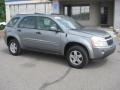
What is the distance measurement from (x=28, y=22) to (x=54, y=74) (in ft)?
9.56

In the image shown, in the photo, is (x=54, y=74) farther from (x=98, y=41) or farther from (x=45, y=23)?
(x=45, y=23)

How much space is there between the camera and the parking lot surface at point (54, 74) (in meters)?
5.38

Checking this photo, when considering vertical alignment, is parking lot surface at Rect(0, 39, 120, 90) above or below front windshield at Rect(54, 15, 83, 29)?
below

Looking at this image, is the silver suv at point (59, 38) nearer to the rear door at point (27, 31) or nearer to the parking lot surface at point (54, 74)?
the rear door at point (27, 31)

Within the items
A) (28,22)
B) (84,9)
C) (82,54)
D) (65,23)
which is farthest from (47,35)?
(84,9)

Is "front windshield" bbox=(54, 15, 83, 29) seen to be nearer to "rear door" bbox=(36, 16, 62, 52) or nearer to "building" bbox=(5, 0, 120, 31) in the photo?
"rear door" bbox=(36, 16, 62, 52)

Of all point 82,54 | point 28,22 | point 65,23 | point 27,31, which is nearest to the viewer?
point 82,54

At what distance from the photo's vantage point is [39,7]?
25.4 meters

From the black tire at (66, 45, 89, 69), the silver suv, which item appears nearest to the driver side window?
the silver suv

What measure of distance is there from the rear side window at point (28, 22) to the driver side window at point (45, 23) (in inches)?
10.0

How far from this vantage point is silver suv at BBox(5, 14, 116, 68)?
6886 millimetres

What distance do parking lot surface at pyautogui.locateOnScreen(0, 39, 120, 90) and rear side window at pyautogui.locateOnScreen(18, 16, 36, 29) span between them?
1.26 metres

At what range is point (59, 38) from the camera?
7.36 m

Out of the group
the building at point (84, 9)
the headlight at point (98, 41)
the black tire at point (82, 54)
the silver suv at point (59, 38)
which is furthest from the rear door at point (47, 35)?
the building at point (84, 9)
